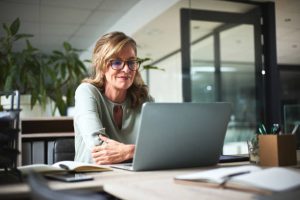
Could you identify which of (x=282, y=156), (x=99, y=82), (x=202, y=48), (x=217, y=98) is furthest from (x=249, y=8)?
(x=282, y=156)

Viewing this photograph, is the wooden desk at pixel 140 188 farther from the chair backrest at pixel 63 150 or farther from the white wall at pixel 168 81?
the white wall at pixel 168 81

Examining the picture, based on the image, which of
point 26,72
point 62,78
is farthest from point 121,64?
point 62,78

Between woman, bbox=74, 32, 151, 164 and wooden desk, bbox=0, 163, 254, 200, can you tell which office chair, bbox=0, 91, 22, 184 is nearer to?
wooden desk, bbox=0, 163, 254, 200

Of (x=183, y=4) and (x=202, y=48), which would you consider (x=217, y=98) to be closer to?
(x=202, y=48)

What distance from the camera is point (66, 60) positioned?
362 cm

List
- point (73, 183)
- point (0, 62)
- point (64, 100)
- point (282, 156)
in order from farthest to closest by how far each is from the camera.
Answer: point (64, 100)
point (0, 62)
point (282, 156)
point (73, 183)

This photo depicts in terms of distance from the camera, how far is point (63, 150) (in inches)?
71.6

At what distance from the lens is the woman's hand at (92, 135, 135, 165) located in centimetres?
138

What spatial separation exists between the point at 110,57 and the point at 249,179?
112 cm

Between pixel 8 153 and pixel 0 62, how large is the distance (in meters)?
2.35

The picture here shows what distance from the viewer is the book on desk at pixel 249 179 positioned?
74 cm

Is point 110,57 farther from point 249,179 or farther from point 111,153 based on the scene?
point 249,179

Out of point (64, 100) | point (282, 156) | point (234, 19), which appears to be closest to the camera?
point (282, 156)

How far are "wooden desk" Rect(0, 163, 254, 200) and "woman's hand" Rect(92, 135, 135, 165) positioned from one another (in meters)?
0.30
